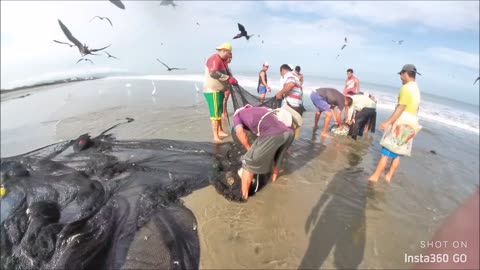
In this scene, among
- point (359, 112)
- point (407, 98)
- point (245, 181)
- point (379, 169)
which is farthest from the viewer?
point (359, 112)

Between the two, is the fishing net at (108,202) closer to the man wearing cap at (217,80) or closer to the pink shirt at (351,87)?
the man wearing cap at (217,80)

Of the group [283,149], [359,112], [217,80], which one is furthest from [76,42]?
[359,112]

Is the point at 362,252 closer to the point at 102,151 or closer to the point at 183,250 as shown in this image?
the point at 183,250

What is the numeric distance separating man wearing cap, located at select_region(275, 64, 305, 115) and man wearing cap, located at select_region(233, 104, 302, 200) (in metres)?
2.08

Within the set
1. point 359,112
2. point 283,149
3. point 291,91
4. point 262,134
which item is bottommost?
point 359,112

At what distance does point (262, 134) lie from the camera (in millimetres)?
3590

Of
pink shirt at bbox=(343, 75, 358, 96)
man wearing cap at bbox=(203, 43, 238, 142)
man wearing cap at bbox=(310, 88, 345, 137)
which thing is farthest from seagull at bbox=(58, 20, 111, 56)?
pink shirt at bbox=(343, 75, 358, 96)

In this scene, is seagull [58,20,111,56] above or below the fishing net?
above

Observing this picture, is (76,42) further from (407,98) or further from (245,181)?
(407,98)

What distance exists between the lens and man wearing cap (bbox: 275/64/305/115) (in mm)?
5815

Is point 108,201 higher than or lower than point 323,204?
higher

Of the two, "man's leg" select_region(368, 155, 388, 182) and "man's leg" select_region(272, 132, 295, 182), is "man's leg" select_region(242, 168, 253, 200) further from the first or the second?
"man's leg" select_region(368, 155, 388, 182)

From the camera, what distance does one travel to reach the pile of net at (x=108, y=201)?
263 cm

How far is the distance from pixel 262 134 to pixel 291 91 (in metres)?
2.95
